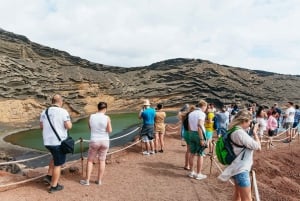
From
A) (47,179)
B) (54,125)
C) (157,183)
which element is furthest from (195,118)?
(47,179)

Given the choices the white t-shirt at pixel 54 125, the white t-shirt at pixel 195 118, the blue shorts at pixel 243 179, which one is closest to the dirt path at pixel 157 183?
the white t-shirt at pixel 54 125

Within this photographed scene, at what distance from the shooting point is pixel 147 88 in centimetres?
5738

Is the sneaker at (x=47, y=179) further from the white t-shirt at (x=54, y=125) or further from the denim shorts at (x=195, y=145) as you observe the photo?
the denim shorts at (x=195, y=145)

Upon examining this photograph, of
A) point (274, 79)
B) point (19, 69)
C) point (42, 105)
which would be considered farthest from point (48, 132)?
point (274, 79)

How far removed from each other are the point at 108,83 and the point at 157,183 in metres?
46.7

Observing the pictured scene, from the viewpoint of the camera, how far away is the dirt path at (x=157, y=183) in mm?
7402

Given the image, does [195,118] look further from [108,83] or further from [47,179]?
[108,83]

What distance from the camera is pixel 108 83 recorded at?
54500 millimetres

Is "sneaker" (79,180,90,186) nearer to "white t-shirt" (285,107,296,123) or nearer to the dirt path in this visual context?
the dirt path

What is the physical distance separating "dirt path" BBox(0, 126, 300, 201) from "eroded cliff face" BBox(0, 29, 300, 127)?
2787 centimetres

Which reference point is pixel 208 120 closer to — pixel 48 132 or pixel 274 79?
pixel 48 132

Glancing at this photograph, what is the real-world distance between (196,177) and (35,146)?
1704 centimetres

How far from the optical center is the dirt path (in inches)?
291

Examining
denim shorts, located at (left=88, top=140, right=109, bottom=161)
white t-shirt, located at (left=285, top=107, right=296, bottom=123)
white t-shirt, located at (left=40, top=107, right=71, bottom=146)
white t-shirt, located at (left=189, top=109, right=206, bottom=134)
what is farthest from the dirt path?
white t-shirt, located at (left=285, top=107, right=296, bottom=123)
